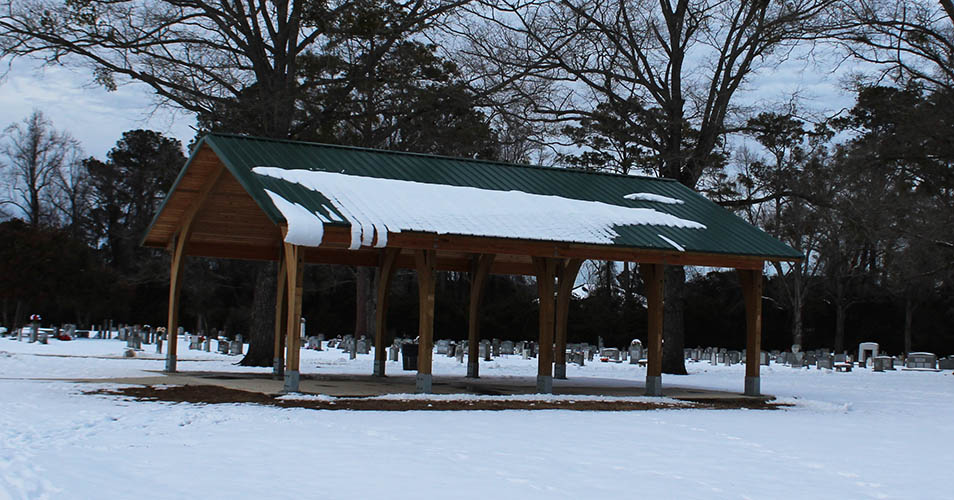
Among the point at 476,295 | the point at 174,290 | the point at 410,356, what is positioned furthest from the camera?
the point at 410,356

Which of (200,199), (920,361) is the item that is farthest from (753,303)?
(920,361)

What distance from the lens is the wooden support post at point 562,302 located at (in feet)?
70.5

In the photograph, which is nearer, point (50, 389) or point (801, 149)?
point (50, 389)

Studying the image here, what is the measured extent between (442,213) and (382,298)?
5.81 m

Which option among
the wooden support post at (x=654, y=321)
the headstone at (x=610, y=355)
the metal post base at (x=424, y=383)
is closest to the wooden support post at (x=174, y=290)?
the metal post base at (x=424, y=383)

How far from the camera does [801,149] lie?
45531 mm

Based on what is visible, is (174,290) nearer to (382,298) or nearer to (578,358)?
(382,298)

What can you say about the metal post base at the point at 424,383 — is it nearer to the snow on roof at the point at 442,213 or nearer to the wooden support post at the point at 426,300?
the wooden support post at the point at 426,300

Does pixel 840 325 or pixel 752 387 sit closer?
pixel 752 387

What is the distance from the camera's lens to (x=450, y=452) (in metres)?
9.75

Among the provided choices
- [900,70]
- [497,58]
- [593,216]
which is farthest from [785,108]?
[593,216]

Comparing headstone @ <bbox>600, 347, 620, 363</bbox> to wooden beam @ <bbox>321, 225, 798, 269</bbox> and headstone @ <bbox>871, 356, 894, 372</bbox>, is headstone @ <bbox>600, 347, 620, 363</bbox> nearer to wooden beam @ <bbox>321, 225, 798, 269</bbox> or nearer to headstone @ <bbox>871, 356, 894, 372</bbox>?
headstone @ <bbox>871, 356, 894, 372</bbox>

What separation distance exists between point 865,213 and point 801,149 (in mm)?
17040

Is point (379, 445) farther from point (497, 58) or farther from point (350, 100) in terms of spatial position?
point (497, 58)
